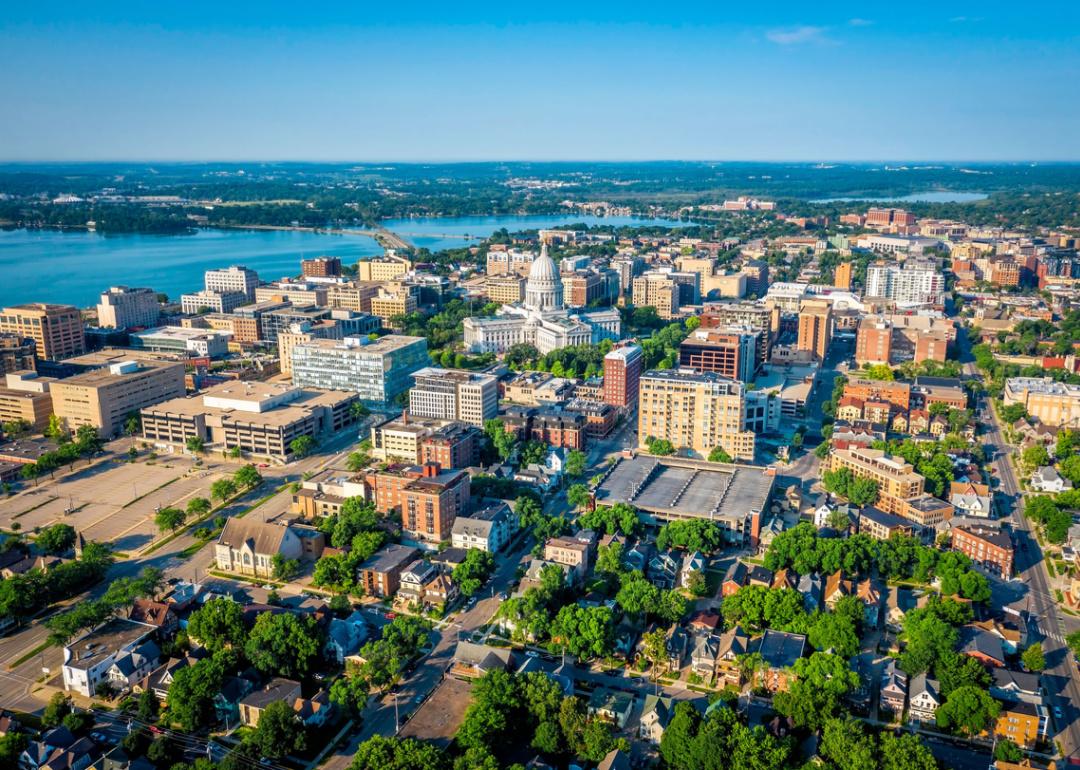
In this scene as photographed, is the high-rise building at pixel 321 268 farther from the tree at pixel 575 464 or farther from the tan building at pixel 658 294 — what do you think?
the tree at pixel 575 464

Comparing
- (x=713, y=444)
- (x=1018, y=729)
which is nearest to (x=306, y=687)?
(x=1018, y=729)

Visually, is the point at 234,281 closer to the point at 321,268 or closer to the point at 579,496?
the point at 321,268

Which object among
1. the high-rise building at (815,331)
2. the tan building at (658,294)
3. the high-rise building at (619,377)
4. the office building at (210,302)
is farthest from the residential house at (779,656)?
the office building at (210,302)

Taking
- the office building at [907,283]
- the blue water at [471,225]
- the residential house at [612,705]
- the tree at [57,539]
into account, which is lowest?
the residential house at [612,705]

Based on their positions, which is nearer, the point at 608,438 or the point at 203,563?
the point at 203,563

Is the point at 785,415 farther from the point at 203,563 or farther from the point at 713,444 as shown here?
the point at 203,563

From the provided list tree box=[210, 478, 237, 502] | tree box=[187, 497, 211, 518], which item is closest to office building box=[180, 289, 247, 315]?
tree box=[210, 478, 237, 502]
